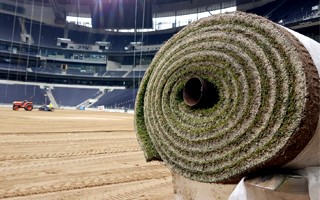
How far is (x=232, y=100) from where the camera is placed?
1510 millimetres

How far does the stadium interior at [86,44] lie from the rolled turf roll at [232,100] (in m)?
34.0

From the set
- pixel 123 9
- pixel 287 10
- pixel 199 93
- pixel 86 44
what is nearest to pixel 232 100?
pixel 199 93

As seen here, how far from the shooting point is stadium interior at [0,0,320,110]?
126ft

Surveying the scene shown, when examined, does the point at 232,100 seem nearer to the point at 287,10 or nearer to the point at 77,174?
the point at 77,174

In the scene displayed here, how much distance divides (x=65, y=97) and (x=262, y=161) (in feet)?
134

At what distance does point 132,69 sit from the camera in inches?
1774

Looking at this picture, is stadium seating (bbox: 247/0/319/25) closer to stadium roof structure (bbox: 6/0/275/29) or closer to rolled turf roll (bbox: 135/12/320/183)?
stadium roof structure (bbox: 6/0/275/29)

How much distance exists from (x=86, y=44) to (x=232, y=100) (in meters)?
51.6

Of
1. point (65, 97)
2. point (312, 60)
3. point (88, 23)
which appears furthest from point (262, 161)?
point (88, 23)

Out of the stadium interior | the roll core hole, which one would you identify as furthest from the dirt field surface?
the stadium interior

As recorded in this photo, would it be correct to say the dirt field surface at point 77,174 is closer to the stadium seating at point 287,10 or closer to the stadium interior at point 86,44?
the stadium seating at point 287,10

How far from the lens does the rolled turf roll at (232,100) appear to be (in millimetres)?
1263

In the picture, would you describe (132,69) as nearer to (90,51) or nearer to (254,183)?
(90,51)

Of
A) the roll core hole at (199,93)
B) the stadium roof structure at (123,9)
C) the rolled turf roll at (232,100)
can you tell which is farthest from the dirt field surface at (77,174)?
the stadium roof structure at (123,9)
